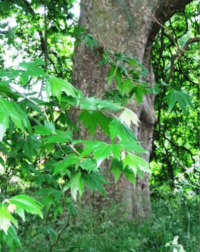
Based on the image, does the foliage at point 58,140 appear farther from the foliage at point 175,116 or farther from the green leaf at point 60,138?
the foliage at point 175,116

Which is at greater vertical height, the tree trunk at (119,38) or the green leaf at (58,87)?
the tree trunk at (119,38)

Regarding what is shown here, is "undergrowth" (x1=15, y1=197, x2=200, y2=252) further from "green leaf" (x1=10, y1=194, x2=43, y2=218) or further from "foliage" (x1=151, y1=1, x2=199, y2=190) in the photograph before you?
"foliage" (x1=151, y1=1, x2=199, y2=190)

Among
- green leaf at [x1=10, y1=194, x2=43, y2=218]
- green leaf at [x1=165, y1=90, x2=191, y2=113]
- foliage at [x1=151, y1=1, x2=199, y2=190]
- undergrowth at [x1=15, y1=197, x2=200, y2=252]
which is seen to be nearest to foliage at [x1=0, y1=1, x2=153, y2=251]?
green leaf at [x1=10, y1=194, x2=43, y2=218]

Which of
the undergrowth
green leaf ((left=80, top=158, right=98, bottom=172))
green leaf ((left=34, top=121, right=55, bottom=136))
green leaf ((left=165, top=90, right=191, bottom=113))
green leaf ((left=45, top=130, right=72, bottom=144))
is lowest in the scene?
the undergrowth

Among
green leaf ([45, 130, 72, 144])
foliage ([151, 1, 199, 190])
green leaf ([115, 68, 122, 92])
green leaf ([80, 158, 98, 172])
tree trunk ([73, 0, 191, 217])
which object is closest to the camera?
green leaf ([80, 158, 98, 172])

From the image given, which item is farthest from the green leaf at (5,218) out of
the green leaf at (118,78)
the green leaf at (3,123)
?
the green leaf at (118,78)

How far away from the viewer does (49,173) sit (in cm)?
253

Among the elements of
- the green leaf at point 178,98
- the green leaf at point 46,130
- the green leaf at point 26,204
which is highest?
the green leaf at point 178,98

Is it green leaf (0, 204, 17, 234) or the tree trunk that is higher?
the tree trunk

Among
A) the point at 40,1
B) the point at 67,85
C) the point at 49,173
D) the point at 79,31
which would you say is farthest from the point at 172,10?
the point at 67,85

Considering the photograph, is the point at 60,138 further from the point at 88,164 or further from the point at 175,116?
the point at 175,116

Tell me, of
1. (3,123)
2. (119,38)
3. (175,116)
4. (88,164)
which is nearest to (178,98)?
(88,164)

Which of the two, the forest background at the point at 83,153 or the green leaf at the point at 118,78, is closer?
the forest background at the point at 83,153

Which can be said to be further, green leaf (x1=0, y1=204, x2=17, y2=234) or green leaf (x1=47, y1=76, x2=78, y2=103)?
green leaf (x1=47, y1=76, x2=78, y2=103)
